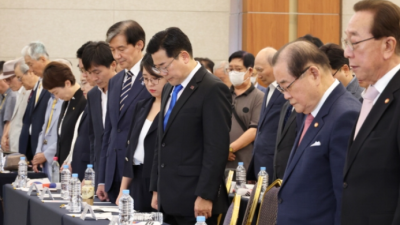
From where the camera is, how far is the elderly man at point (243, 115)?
519cm

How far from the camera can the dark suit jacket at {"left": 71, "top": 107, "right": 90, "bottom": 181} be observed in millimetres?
4844

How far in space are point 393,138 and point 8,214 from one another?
3428 mm

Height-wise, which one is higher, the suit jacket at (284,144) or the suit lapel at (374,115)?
the suit lapel at (374,115)

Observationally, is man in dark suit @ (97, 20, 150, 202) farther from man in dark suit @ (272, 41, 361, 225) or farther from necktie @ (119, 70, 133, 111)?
man in dark suit @ (272, 41, 361, 225)

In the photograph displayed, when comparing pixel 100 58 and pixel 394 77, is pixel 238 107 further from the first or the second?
pixel 394 77

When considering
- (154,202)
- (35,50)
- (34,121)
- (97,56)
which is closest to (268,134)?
(154,202)

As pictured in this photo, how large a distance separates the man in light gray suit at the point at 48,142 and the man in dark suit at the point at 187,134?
2.54 m

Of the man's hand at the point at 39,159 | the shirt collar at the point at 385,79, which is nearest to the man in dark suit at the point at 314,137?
the shirt collar at the point at 385,79

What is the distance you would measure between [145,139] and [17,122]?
4.10 metres

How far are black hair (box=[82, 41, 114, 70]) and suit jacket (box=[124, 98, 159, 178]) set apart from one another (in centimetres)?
65

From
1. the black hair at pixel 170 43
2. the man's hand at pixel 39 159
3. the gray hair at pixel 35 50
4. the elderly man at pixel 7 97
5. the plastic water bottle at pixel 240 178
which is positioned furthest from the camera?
the elderly man at pixel 7 97

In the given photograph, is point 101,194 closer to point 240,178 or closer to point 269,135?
Result: point 240,178

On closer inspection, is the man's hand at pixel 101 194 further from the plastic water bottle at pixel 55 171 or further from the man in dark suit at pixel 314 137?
the man in dark suit at pixel 314 137

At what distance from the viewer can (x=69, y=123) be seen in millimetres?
5301
